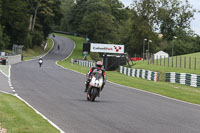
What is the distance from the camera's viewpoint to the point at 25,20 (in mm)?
89812

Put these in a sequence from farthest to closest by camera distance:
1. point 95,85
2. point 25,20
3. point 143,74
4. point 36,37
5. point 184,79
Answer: point 36,37 < point 25,20 < point 143,74 < point 184,79 < point 95,85

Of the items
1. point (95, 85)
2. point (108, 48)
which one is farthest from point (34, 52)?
point (95, 85)

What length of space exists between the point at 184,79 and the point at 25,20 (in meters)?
60.2

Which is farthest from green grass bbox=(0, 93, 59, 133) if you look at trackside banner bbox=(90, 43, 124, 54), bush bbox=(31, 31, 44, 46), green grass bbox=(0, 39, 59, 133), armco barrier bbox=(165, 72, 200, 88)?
bush bbox=(31, 31, 44, 46)

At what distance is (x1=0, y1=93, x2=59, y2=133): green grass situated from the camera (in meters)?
8.84

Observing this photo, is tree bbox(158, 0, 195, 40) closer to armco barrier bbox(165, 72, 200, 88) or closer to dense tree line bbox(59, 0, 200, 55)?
dense tree line bbox(59, 0, 200, 55)

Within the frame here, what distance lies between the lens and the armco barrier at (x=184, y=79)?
3277cm

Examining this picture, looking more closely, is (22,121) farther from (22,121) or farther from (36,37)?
(36,37)

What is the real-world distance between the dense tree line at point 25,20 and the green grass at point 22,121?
61.8m

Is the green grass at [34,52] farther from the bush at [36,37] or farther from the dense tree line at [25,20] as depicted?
the bush at [36,37]

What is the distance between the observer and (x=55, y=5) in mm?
113875

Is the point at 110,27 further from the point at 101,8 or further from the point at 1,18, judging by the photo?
the point at 1,18

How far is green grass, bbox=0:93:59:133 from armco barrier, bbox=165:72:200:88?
22305mm

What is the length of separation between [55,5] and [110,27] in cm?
1673
